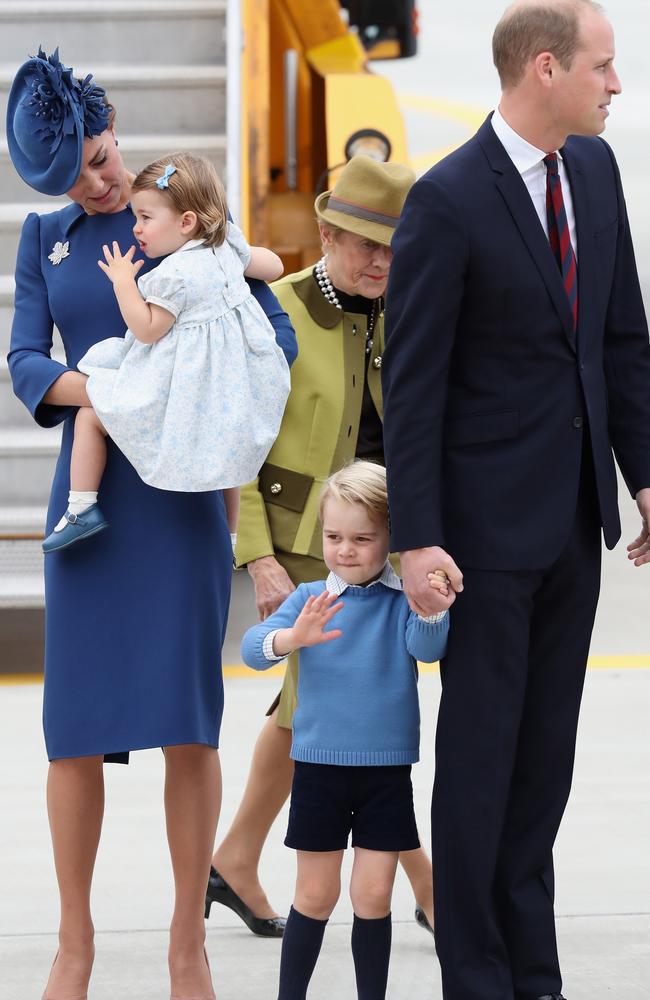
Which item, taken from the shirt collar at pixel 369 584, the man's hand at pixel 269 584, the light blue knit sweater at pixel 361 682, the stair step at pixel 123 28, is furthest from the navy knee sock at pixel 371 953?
the stair step at pixel 123 28

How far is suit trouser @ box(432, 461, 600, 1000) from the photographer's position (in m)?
2.76

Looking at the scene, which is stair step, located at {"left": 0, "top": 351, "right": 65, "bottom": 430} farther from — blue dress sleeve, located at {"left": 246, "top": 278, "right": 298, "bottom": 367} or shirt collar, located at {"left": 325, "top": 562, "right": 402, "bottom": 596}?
shirt collar, located at {"left": 325, "top": 562, "right": 402, "bottom": 596}

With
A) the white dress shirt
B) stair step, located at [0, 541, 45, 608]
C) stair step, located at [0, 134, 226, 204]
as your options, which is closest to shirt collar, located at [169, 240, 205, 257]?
the white dress shirt

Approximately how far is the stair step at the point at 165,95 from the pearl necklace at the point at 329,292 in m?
4.05

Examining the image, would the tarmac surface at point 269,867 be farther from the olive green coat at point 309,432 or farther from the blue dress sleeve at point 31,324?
the blue dress sleeve at point 31,324

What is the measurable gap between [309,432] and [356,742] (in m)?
0.78

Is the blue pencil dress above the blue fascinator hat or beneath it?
beneath

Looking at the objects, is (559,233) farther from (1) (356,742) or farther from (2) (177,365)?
(1) (356,742)

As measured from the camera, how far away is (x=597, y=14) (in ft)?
8.70

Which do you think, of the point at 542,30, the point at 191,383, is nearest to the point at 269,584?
the point at 191,383

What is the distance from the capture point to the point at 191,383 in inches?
114

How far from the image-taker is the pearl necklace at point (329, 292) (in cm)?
338

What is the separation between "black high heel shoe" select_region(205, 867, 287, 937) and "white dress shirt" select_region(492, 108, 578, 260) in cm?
169

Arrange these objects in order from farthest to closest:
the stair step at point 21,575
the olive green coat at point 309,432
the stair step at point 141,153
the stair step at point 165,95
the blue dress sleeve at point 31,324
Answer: the stair step at point 165,95 < the stair step at point 141,153 < the stair step at point 21,575 < the olive green coat at point 309,432 < the blue dress sleeve at point 31,324
